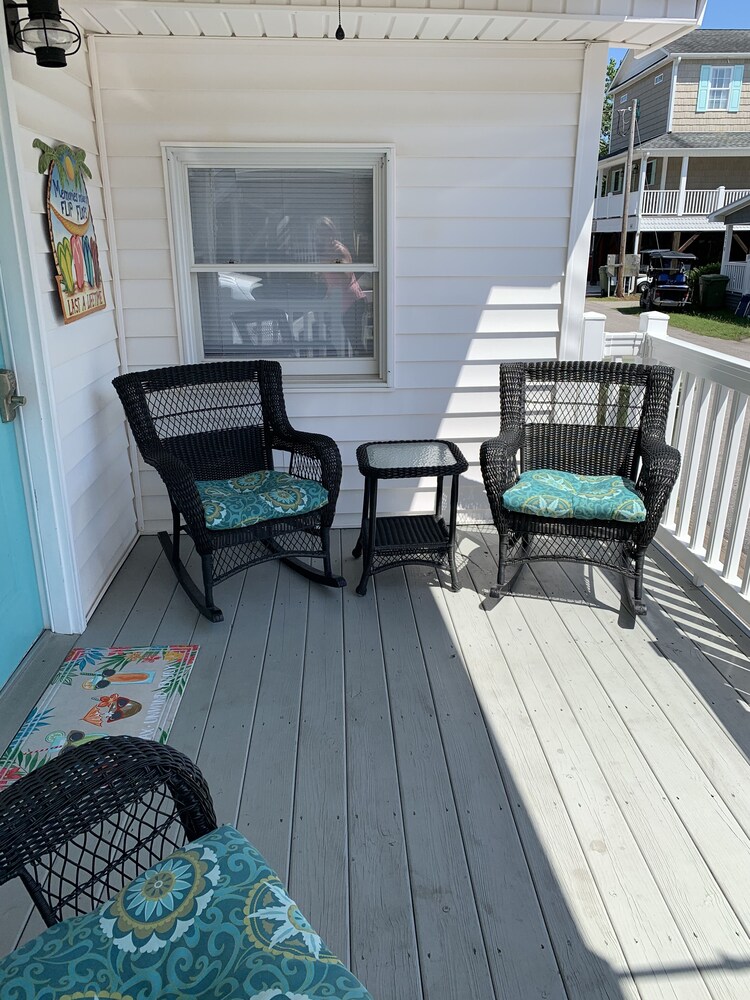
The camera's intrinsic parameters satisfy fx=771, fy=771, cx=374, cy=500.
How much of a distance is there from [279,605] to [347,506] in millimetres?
981

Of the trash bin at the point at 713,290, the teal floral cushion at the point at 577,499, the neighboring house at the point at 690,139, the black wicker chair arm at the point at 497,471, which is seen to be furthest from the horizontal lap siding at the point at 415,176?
the neighboring house at the point at 690,139

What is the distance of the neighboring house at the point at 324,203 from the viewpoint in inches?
124

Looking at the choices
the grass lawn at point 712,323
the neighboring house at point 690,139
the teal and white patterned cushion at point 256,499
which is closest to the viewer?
the teal and white patterned cushion at point 256,499

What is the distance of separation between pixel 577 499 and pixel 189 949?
2331 millimetres

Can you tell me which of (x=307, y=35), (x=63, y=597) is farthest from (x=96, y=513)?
(x=307, y=35)

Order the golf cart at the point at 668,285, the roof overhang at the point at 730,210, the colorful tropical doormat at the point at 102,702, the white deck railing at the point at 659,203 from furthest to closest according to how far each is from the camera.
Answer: the white deck railing at the point at 659,203, the roof overhang at the point at 730,210, the golf cart at the point at 668,285, the colorful tropical doormat at the point at 102,702

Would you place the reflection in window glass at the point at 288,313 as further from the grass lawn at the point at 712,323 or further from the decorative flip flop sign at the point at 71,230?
the grass lawn at the point at 712,323

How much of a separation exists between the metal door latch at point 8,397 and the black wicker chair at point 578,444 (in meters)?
1.79

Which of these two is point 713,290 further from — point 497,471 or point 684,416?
point 497,471

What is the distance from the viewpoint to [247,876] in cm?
126

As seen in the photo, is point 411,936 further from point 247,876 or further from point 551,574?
point 551,574

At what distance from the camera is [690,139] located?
1850 centimetres

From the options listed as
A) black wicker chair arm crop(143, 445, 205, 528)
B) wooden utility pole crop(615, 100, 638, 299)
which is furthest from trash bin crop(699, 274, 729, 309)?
black wicker chair arm crop(143, 445, 205, 528)

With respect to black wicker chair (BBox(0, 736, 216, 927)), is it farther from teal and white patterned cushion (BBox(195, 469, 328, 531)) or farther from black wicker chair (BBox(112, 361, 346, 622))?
black wicker chair (BBox(112, 361, 346, 622))
